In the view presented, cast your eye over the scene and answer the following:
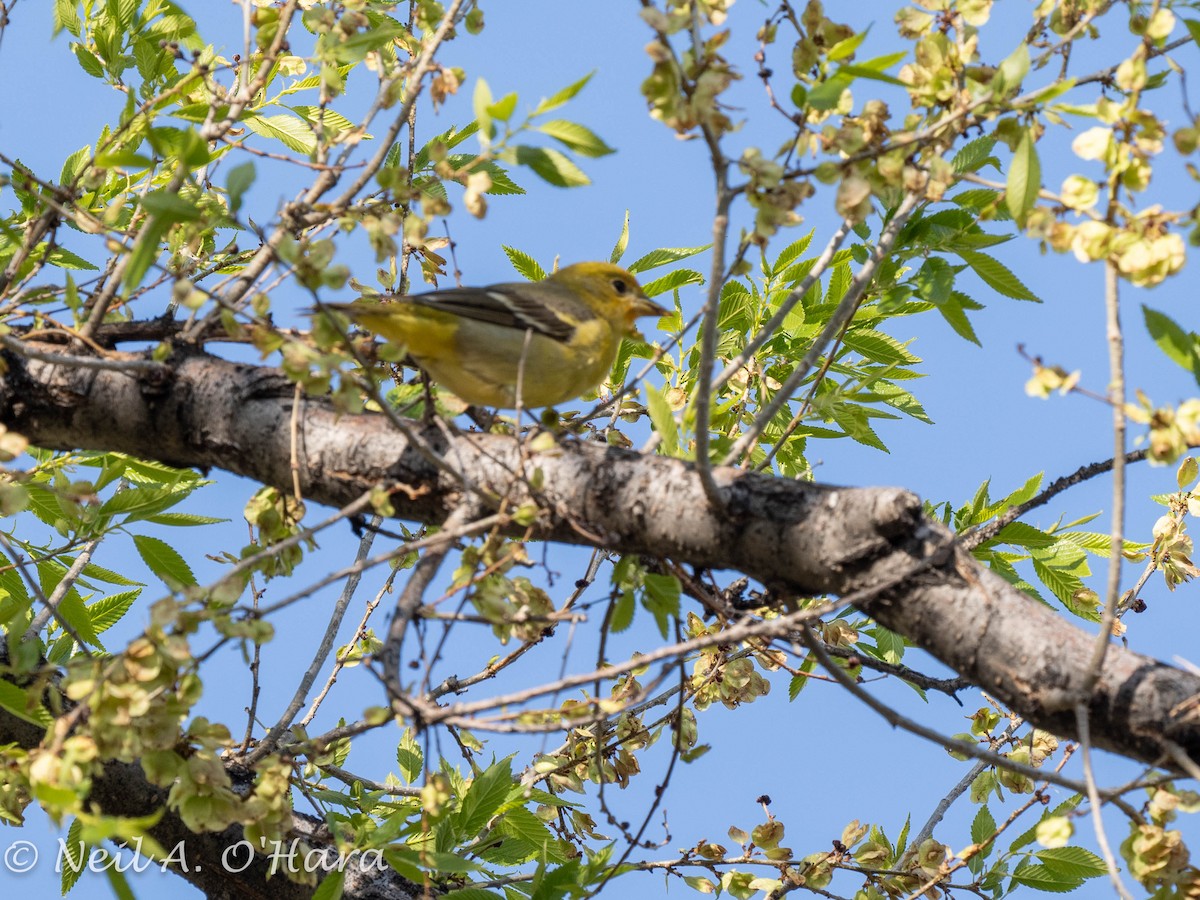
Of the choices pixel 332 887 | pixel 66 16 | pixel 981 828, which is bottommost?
pixel 332 887

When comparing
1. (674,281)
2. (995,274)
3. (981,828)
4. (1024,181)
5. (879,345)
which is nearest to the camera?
(1024,181)

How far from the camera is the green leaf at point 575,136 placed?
294cm

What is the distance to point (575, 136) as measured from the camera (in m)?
2.94

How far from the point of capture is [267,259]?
3.81m

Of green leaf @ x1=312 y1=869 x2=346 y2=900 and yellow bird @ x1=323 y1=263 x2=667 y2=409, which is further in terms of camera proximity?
yellow bird @ x1=323 y1=263 x2=667 y2=409

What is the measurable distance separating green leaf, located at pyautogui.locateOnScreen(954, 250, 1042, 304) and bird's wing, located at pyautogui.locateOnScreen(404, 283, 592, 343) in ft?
5.15

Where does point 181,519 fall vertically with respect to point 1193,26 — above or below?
below

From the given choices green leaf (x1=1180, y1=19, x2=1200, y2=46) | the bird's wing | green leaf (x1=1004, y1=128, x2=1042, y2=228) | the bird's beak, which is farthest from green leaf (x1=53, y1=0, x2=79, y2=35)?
green leaf (x1=1180, y1=19, x2=1200, y2=46)

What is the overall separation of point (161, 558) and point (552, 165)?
232cm

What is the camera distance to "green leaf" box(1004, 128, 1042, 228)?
285 cm

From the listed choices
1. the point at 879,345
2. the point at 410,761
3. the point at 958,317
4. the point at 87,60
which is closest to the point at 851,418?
the point at 879,345

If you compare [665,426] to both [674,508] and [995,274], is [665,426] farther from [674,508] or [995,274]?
[995,274]

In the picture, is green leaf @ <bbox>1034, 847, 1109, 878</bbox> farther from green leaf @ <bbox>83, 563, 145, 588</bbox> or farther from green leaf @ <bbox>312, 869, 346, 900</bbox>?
green leaf @ <bbox>83, 563, 145, 588</bbox>

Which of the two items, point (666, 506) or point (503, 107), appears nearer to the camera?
point (503, 107)
